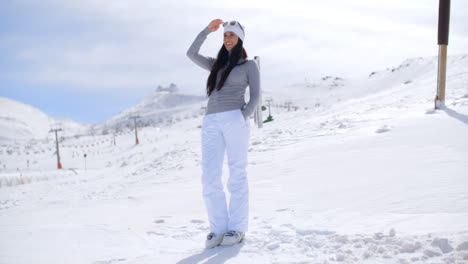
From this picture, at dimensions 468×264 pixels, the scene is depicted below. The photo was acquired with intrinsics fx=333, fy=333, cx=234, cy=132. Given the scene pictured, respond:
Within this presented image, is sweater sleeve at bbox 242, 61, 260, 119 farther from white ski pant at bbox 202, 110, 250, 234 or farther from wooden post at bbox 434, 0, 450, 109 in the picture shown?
wooden post at bbox 434, 0, 450, 109

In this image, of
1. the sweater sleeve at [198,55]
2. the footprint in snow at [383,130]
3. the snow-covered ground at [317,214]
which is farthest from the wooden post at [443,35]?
the sweater sleeve at [198,55]

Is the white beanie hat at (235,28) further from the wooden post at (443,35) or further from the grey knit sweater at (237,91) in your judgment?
the wooden post at (443,35)

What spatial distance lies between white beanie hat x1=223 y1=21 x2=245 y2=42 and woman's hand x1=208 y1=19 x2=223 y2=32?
256mm

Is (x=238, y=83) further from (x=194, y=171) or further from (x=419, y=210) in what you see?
(x=194, y=171)

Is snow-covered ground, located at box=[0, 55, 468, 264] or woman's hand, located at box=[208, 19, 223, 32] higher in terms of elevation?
woman's hand, located at box=[208, 19, 223, 32]

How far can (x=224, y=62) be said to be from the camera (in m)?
2.89

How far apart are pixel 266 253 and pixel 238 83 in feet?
4.50

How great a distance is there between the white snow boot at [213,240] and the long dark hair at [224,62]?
1194 mm

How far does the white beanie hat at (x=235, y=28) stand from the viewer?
281 cm

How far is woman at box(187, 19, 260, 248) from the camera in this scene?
270 centimetres

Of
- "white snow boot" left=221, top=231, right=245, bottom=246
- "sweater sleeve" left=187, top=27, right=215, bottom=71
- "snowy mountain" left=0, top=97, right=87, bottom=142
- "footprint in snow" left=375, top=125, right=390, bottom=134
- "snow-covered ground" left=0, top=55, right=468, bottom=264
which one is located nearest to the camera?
"snow-covered ground" left=0, top=55, right=468, bottom=264

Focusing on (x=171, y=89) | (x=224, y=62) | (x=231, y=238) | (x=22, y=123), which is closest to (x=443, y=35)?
(x=224, y=62)

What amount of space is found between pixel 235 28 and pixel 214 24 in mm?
356

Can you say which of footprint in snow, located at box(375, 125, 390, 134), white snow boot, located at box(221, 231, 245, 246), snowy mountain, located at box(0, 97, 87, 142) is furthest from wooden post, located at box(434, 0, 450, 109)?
snowy mountain, located at box(0, 97, 87, 142)
